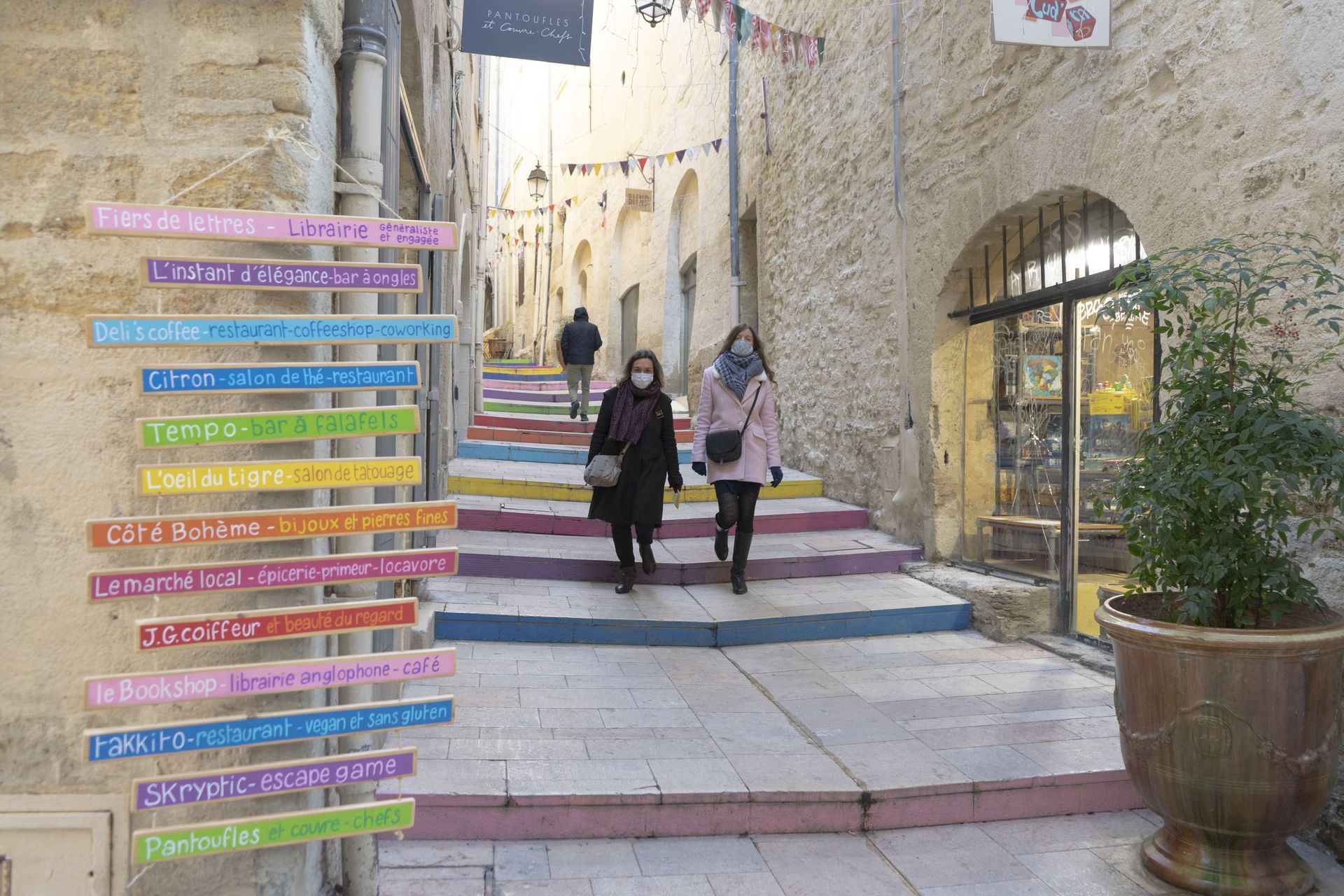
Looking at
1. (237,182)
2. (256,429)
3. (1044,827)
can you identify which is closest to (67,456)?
(256,429)

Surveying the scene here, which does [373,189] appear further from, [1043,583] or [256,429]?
[1043,583]

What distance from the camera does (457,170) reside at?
8922 millimetres

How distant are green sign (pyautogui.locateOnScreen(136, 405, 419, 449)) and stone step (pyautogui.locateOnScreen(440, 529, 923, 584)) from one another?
412cm

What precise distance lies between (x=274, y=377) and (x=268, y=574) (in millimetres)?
405

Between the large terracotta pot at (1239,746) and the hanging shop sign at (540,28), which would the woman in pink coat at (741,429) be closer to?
the hanging shop sign at (540,28)

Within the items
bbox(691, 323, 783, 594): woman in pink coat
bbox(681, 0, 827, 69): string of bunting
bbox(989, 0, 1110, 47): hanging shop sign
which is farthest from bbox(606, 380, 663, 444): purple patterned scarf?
bbox(681, 0, 827, 69): string of bunting

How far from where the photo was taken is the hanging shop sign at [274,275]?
1.96m

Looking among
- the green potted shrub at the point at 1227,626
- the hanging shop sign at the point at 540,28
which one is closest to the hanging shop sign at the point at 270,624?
the green potted shrub at the point at 1227,626

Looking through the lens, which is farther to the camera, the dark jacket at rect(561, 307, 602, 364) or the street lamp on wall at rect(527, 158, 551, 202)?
the street lamp on wall at rect(527, 158, 551, 202)

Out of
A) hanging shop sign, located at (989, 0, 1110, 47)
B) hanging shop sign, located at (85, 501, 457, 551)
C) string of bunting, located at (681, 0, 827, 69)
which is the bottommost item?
hanging shop sign, located at (85, 501, 457, 551)

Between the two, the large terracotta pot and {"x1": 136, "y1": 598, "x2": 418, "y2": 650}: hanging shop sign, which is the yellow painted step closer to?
the large terracotta pot

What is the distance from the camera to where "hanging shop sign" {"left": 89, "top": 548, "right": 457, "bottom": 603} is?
76.8 inches

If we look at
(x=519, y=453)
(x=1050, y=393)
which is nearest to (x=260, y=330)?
(x=1050, y=393)

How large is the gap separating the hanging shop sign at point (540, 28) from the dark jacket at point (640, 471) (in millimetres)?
2030
